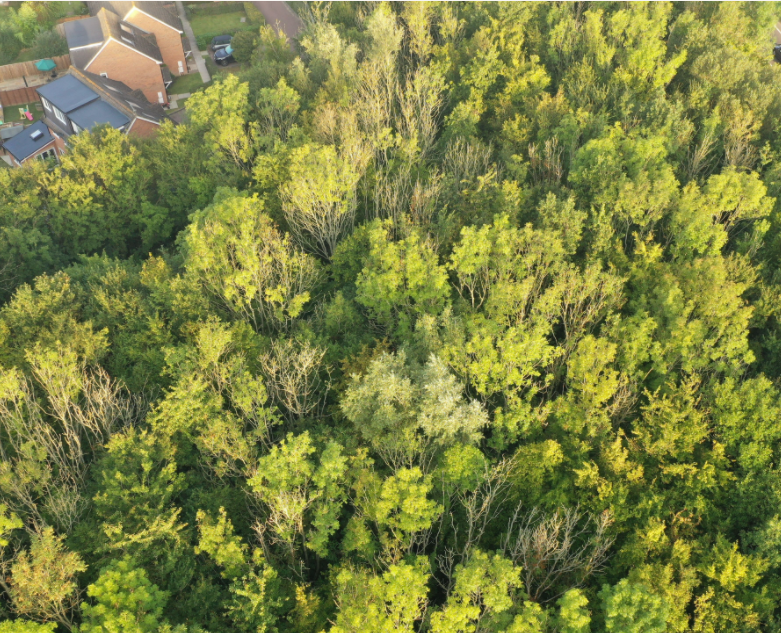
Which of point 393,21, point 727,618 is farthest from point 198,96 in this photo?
point 727,618

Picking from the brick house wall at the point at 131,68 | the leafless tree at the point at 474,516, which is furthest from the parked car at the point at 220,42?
the leafless tree at the point at 474,516

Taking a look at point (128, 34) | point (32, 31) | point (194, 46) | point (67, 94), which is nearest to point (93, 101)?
point (67, 94)

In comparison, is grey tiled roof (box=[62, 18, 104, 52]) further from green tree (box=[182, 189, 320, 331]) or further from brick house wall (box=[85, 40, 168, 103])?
green tree (box=[182, 189, 320, 331])

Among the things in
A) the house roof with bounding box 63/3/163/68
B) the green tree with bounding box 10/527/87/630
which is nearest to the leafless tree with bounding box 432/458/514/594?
the green tree with bounding box 10/527/87/630

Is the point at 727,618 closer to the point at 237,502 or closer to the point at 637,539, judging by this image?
the point at 637,539

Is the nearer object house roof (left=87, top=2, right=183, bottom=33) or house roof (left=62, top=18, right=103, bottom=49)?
house roof (left=62, top=18, right=103, bottom=49)

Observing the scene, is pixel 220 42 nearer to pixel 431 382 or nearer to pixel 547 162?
pixel 547 162

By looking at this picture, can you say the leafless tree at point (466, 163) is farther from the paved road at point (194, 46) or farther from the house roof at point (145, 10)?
the house roof at point (145, 10)
